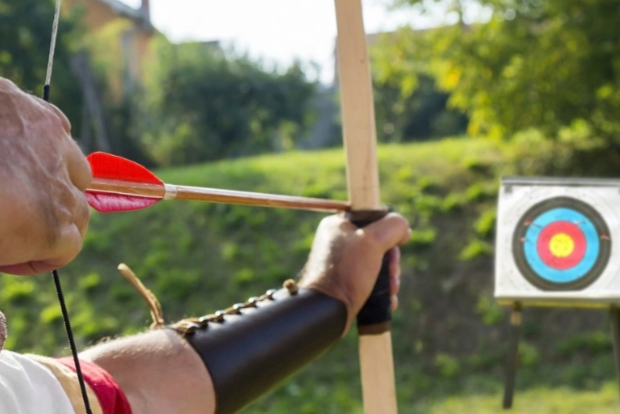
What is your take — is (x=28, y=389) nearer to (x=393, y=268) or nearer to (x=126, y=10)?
(x=393, y=268)

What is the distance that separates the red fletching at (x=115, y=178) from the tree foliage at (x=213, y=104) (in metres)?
9.09

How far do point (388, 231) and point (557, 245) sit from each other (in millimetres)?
994

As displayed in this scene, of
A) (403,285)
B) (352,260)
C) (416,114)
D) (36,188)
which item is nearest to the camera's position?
(36,188)

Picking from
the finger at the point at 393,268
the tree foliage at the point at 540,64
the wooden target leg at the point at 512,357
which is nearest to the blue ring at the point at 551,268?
the wooden target leg at the point at 512,357

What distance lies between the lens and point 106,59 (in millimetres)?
12273

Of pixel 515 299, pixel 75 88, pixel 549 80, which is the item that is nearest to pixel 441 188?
pixel 549 80

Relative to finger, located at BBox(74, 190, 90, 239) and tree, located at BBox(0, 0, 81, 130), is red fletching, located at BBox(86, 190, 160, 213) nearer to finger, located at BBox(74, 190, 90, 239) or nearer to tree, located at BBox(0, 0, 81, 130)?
finger, located at BBox(74, 190, 90, 239)

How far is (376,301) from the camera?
1.36 metres

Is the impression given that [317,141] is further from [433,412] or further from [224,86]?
[433,412]

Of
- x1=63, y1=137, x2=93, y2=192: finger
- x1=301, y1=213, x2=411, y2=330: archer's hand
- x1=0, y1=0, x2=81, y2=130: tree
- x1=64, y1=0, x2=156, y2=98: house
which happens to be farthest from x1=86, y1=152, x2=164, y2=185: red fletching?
x1=64, y1=0, x2=156, y2=98: house

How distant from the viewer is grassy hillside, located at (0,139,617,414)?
3.76m

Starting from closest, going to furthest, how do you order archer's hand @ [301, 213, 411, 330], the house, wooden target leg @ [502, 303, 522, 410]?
1. archer's hand @ [301, 213, 411, 330]
2. wooden target leg @ [502, 303, 522, 410]
3. the house

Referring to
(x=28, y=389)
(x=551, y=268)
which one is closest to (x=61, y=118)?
(x=28, y=389)

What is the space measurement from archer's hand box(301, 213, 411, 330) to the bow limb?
51 mm
